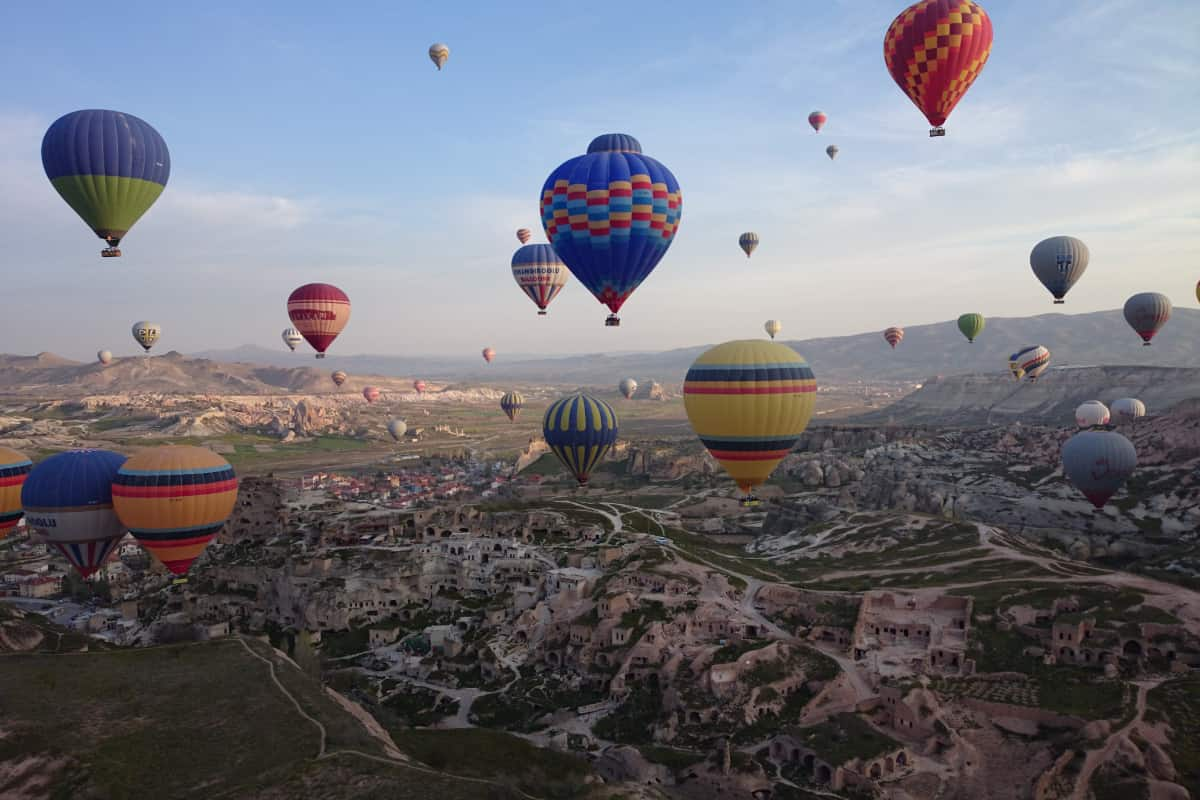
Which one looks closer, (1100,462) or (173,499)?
(173,499)

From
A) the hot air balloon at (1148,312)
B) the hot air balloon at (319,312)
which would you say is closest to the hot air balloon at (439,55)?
the hot air balloon at (319,312)

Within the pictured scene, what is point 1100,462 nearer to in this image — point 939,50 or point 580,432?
point 939,50

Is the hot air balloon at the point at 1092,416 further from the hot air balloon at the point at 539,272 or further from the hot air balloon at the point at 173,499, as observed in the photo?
the hot air balloon at the point at 173,499

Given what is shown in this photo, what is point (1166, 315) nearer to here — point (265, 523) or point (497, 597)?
point (497, 597)

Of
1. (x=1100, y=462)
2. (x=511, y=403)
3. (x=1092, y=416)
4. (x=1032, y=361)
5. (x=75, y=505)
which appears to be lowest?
(x=75, y=505)

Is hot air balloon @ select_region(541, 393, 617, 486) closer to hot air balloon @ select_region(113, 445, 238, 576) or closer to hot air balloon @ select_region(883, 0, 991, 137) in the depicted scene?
hot air balloon @ select_region(113, 445, 238, 576)

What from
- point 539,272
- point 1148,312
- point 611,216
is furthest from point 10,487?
point 1148,312

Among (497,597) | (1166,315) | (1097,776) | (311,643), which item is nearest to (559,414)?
(497,597)
